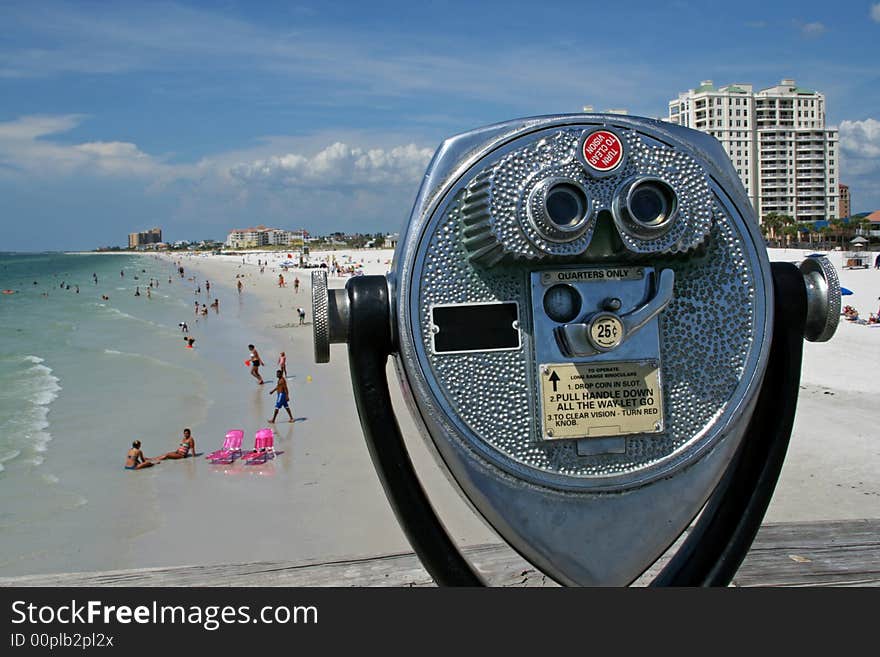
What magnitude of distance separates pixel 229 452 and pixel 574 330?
9291 millimetres

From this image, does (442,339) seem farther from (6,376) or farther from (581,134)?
(6,376)

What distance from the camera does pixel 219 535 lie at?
25.7 feet

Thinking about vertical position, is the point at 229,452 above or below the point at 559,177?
below

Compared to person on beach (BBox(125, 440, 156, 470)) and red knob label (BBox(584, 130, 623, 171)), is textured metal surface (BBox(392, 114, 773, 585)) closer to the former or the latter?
red knob label (BBox(584, 130, 623, 171))

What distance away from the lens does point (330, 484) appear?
9.30 m

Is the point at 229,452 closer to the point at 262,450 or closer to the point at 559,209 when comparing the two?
the point at 262,450

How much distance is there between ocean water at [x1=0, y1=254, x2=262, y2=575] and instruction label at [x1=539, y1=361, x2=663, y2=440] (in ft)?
21.1

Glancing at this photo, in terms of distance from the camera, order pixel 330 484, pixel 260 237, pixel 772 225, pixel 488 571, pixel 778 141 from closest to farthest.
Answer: pixel 488 571, pixel 330 484, pixel 772 225, pixel 778 141, pixel 260 237

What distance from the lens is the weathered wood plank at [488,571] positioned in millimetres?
2633

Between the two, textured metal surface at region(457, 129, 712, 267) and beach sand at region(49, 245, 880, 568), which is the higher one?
textured metal surface at region(457, 129, 712, 267)

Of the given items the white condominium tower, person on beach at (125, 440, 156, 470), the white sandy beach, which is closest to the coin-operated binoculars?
the white sandy beach

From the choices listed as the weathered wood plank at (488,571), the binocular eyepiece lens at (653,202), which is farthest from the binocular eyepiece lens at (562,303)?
the weathered wood plank at (488,571)

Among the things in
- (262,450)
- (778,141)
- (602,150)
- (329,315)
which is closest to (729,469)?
(602,150)

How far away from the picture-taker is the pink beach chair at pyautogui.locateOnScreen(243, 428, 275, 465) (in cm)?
1045
